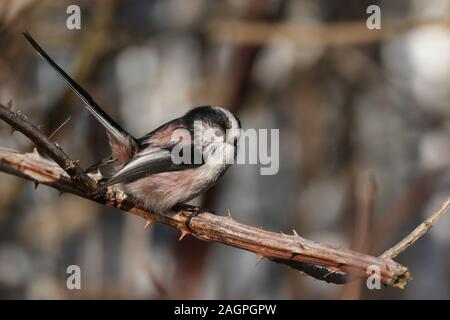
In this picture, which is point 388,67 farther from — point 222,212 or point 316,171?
point 222,212

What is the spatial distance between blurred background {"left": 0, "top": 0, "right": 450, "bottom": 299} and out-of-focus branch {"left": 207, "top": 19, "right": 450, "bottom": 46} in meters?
0.01

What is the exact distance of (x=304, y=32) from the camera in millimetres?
4699

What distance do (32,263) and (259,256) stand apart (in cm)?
355

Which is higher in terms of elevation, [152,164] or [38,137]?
[152,164]

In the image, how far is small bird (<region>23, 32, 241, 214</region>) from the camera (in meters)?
3.02

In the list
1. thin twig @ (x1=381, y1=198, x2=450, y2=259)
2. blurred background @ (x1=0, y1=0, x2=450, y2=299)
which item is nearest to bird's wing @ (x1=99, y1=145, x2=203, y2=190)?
→ thin twig @ (x1=381, y1=198, x2=450, y2=259)

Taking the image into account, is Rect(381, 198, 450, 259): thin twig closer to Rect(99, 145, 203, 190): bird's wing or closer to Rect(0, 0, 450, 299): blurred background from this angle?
Rect(99, 145, 203, 190): bird's wing

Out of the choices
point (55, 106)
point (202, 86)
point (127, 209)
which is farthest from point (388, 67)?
point (127, 209)

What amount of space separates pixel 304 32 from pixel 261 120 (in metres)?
1.32

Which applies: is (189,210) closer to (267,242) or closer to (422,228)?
(267,242)

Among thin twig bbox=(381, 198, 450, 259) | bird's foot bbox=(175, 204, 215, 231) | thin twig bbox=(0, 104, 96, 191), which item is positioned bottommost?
thin twig bbox=(381, 198, 450, 259)

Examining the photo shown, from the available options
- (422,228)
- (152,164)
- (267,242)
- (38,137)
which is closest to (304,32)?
(152,164)

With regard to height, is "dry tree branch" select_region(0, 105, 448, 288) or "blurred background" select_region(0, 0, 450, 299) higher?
"blurred background" select_region(0, 0, 450, 299)

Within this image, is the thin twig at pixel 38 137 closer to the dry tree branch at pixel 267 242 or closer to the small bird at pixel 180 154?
the dry tree branch at pixel 267 242
